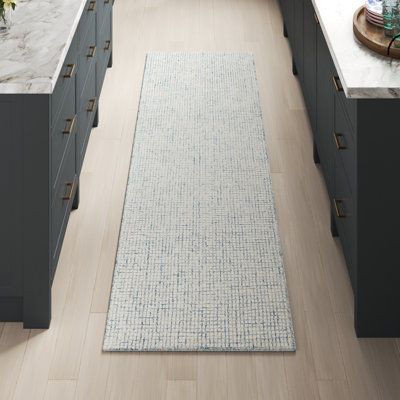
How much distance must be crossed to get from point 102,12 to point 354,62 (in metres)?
2.10

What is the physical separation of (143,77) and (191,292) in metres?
2.21

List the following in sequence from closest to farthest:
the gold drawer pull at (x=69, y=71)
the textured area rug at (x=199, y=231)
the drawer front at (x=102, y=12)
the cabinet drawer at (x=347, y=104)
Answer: the cabinet drawer at (x=347, y=104) < the textured area rug at (x=199, y=231) < the gold drawer pull at (x=69, y=71) < the drawer front at (x=102, y=12)

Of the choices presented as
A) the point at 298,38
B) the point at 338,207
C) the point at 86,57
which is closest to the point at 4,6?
the point at 86,57

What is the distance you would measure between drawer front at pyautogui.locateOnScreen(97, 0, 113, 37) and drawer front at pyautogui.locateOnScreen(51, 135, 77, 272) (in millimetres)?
1102

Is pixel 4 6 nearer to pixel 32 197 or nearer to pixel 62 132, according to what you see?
pixel 62 132

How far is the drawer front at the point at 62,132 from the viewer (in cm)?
298

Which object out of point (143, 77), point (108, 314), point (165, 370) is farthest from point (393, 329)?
point (143, 77)

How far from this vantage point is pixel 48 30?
317cm

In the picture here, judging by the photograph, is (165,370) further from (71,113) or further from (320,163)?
(320,163)

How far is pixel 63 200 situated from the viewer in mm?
3252

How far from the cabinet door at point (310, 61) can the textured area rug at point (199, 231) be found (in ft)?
0.97

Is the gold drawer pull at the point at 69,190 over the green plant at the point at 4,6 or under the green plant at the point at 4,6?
under

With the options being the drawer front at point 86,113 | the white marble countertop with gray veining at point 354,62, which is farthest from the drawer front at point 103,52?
the white marble countertop with gray veining at point 354,62

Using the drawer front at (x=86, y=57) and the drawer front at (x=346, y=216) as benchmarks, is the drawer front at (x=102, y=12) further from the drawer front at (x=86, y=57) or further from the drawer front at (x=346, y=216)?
the drawer front at (x=346, y=216)
